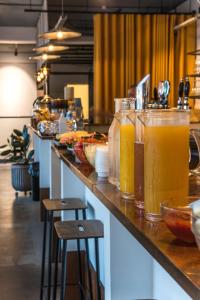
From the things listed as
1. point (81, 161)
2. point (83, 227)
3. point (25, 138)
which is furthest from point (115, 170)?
point (25, 138)

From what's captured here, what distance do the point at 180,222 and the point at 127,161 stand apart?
52 cm

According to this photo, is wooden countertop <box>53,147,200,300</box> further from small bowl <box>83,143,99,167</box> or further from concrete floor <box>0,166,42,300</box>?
concrete floor <box>0,166,42,300</box>

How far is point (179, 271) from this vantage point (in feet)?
3.20

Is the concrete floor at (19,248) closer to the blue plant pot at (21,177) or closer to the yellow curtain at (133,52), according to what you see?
the blue plant pot at (21,177)

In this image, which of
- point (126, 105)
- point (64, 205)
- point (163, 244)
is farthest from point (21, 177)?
point (163, 244)

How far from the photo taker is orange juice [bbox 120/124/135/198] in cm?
162

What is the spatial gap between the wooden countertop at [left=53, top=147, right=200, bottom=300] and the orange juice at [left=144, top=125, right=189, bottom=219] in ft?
0.24

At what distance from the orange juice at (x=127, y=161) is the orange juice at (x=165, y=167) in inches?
9.5

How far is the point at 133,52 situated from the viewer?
7617mm

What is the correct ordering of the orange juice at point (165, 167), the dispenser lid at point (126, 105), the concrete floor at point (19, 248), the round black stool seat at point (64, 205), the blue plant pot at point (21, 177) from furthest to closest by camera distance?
the blue plant pot at point (21, 177)
the concrete floor at point (19, 248)
the round black stool seat at point (64, 205)
the dispenser lid at point (126, 105)
the orange juice at point (165, 167)

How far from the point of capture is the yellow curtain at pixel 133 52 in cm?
753

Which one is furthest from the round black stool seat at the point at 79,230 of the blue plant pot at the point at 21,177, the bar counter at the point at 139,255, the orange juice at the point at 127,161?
the blue plant pot at the point at 21,177

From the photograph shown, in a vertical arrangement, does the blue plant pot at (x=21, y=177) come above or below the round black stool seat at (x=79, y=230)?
below

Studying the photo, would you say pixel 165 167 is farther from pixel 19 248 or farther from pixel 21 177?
pixel 21 177
